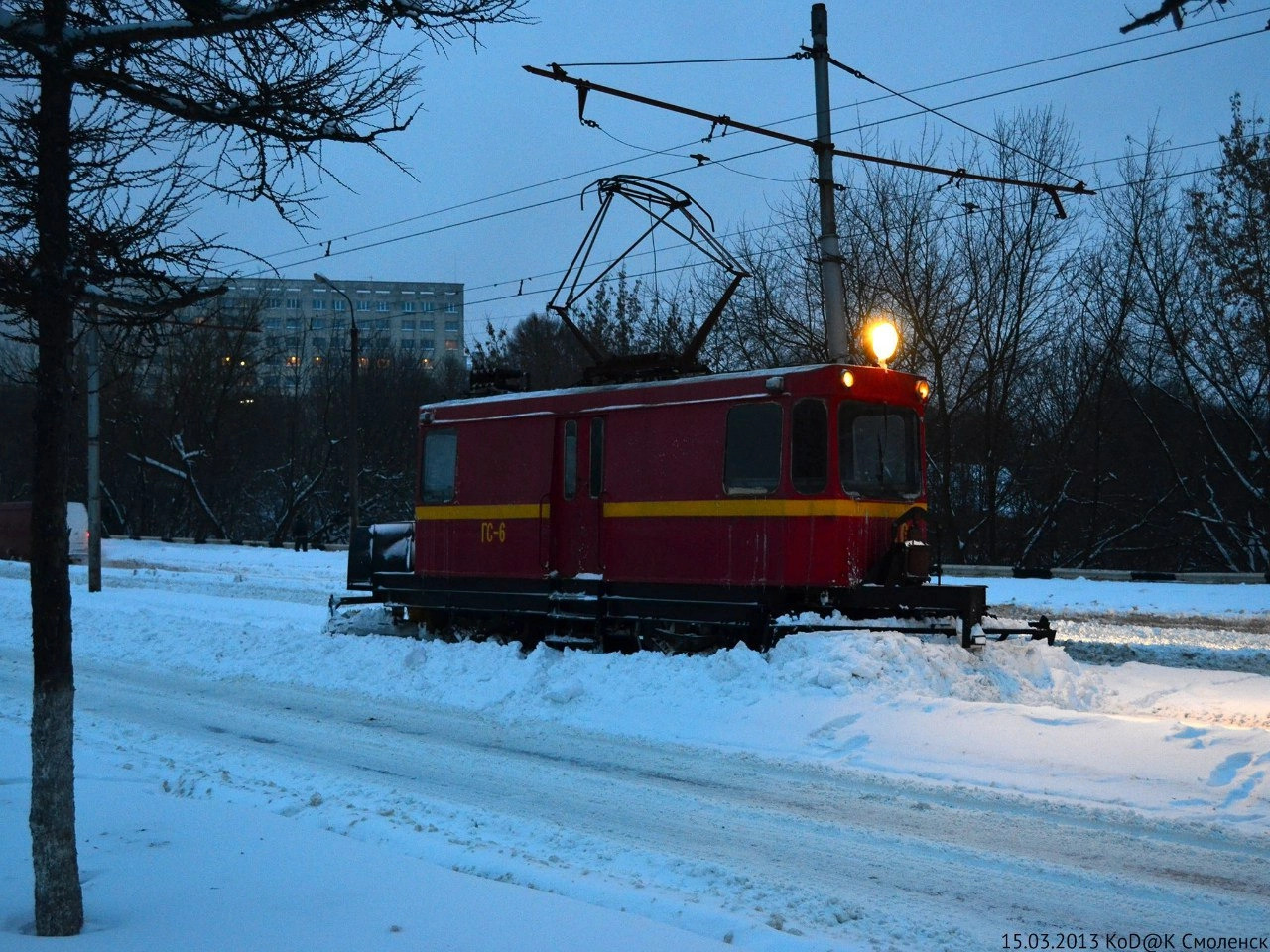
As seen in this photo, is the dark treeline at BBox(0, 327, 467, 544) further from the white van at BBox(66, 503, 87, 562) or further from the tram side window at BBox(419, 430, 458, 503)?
the tram side window at BBox(419, 430, 458, 503)

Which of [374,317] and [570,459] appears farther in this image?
[374,317]

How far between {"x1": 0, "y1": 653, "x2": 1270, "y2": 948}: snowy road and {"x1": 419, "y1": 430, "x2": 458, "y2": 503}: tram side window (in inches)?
215

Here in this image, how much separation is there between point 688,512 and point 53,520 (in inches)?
350

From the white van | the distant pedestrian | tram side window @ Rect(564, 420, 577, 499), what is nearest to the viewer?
tram side window @ Rect(564, 420, 577, 499)

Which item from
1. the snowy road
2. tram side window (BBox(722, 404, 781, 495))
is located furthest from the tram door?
the snowy road

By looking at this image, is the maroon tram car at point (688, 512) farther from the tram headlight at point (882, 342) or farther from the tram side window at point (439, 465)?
the tram headlight at point (882, 342)

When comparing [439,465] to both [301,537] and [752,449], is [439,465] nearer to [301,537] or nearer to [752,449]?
[752,449]

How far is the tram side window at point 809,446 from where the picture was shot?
12602 millimetres

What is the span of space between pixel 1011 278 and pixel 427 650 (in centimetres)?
2165

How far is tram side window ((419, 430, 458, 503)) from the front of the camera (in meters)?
16.5

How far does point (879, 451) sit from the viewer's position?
516 inches

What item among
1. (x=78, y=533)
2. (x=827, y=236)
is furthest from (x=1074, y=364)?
(x=78, y=533)

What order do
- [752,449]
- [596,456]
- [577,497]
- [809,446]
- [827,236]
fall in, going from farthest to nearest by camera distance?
[827,236]
[577,497]
[596,456]
[752,449]
[809,446]

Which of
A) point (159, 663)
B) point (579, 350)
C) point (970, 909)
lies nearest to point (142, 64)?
point (970, 909)
